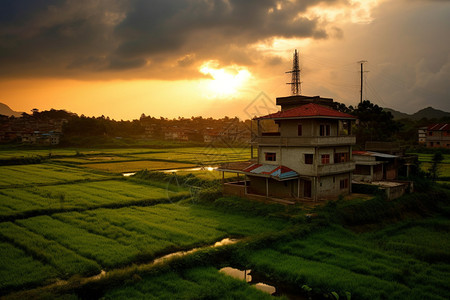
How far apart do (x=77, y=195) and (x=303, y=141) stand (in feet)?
75.9

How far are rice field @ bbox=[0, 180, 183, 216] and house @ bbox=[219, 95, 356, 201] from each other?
31.2ft

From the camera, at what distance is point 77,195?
3434cm

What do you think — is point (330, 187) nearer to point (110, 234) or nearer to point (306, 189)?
point (306, 189)

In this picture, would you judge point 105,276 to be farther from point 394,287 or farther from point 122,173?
point 122,173

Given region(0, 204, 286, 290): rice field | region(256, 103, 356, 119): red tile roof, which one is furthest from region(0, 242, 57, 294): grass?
region(256, 103, 356, 119): red tile roof

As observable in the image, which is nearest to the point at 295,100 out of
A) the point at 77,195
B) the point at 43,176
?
the point at 77,195

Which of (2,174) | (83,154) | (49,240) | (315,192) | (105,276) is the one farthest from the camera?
(83,154)

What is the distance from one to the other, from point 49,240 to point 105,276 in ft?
25.3

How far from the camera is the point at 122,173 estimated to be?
171 feet

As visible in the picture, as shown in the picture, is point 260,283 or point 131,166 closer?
point 260,283

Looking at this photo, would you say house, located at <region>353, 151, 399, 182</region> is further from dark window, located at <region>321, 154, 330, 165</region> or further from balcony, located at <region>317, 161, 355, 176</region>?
dark window, located at <region>321, 154, 330, 165</region>

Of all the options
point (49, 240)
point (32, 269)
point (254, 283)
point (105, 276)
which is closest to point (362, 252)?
point (254, 283)

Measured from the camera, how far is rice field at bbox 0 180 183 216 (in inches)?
1154

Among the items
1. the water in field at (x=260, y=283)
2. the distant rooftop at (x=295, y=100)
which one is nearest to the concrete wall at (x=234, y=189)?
the distant rooftop at (x=295, y=100)
